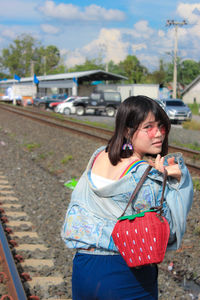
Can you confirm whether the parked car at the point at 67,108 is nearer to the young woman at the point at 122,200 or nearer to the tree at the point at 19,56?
the young woman at the point at 122,200

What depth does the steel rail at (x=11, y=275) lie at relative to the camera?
3.25 m

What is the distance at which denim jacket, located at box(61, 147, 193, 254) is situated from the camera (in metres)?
1.60

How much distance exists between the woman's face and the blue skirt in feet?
1.73

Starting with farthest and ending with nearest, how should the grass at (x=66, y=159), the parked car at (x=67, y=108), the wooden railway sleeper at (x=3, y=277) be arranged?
the parked car at (x=67, y=108) < the grass at (x=66, y=159) < the wooden railway sleeper at (x=3, y=277)

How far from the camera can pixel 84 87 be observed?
43.9m

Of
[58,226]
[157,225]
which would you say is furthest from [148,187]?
[58,226]

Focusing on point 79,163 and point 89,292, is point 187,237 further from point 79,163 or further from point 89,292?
point 79,163

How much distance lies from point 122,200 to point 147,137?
0.35m

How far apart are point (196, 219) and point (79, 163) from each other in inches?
189

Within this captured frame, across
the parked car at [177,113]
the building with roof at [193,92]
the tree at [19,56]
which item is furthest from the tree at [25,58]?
the parked car at [177,113]

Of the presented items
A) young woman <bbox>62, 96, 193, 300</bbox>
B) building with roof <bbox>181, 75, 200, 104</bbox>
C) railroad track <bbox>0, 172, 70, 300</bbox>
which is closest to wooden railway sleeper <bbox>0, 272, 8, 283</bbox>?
railroad track <bbox>0, 172, 70, 300</bbox>

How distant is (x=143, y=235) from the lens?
1512 mm

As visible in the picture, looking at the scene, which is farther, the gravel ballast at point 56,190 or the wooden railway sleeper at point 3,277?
the gravel ballast at point 56,190

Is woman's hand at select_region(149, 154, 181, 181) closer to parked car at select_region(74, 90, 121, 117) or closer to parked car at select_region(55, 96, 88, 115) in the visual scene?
parked car at select_region(74, 90, 121, 117)
